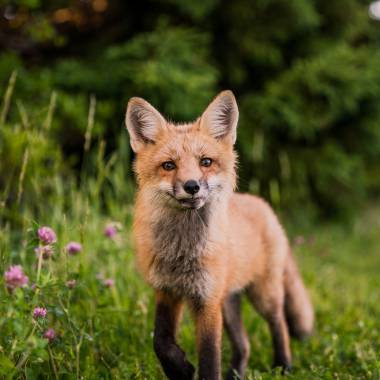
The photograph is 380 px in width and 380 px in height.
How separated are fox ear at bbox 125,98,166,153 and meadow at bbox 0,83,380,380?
479 millimetres

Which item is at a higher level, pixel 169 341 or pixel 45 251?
pixel 45 251

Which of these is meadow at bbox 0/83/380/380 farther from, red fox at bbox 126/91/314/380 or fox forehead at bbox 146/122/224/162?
fox forehead at bbox 146/122/224/162

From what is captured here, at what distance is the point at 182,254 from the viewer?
10.7 ft

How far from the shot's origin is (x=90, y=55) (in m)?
7.54

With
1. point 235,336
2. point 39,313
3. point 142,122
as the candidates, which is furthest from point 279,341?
point 39,313

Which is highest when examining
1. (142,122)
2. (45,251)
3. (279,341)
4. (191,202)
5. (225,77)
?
(225,77)

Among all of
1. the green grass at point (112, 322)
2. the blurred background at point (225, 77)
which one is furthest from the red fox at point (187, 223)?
the blurred background at point (225, 77)

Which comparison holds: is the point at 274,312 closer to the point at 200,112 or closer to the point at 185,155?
the point at 185,155

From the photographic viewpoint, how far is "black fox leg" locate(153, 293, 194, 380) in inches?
123

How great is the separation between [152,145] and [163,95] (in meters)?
3.38

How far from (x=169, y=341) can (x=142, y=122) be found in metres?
1.37

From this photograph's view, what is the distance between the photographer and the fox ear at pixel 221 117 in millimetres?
3406

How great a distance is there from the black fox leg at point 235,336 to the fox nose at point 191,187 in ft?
4.98

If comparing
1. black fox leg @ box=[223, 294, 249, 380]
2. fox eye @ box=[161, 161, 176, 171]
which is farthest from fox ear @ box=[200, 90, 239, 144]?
black fox leg @ box=[223, 294, 249, 380]
